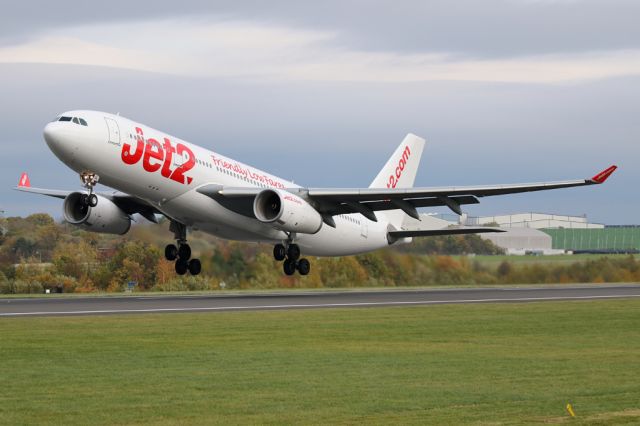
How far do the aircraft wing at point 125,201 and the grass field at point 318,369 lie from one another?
527 inches

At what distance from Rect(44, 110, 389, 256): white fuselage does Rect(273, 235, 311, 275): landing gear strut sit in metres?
0.39

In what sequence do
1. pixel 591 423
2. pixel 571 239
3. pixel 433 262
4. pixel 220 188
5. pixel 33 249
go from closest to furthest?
pixel 591 423 < pixel 220 188 < pixel 433 262 < pixel 33 249 < pixel 571 239

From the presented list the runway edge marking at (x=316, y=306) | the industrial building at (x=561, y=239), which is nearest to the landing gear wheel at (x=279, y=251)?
the runway edge marking at (x=316, y=306)

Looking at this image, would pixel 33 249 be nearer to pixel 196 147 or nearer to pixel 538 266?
pixel 196 147

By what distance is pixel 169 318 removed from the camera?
32594 mm

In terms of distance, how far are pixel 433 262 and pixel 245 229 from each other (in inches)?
610

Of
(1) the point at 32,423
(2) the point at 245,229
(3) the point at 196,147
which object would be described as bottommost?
(1) the point at 32,423

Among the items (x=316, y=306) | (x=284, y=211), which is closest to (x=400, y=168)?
(x=284, y=211)

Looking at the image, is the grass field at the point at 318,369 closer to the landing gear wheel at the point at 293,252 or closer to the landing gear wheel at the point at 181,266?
the landing gear wheel at the point at 293,252

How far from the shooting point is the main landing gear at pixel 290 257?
1779 inches

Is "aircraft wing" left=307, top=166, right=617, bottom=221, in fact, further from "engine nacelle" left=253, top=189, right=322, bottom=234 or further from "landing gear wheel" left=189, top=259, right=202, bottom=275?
"landing gear wheel" left=189, top=259, right=202, bottom=275

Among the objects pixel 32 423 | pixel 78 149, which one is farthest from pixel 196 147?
pixel 32 423

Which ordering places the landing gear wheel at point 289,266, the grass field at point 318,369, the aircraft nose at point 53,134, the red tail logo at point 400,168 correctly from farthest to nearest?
the red tail logo at point 400,168
the landing gear wheel at point 289,266
the aircraft nose at point 53,134
the grass field at point 318,369

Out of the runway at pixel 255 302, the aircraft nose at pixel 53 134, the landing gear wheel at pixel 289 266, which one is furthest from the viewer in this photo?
the landing gear wheel at pixel 289 266
